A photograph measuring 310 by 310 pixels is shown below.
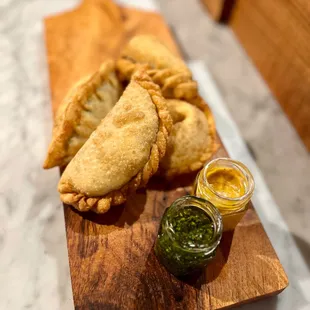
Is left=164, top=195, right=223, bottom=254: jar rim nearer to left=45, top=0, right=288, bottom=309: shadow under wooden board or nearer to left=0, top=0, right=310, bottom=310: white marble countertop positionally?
left=45, top=0, right=288, bottom=309: shadow under wooden board

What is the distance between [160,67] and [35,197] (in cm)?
50

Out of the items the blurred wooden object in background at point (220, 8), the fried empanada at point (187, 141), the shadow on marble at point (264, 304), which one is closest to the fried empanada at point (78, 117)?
the fried empanada at point (187, 141)

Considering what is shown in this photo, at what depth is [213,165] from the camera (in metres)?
0.85

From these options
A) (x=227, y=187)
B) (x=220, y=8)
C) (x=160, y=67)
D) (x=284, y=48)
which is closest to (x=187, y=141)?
(x=227, y=187)

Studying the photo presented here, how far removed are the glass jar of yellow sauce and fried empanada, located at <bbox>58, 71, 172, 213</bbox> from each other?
0.11m

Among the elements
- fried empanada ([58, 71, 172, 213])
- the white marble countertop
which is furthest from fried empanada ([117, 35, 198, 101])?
the white marble countertop

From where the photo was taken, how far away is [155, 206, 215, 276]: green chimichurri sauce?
2.35ft

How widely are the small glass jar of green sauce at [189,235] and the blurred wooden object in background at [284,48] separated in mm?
675

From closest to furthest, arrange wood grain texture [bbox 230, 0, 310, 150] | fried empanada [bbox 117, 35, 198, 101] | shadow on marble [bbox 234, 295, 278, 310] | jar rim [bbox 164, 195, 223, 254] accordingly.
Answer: jar rim [bbox 164, 195, 223, 254]
shadow on marble [bbox 234, 295, 278, 310]
fried empanada [bbox 117, 35, 198, 101]
wood grain texture [bbox 230, 0, 310, 150]

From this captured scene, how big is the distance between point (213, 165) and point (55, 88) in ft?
1.90

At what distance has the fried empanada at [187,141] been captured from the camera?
0.91m

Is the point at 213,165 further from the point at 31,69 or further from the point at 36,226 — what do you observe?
the point at 31,69

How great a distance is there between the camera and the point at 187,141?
0.92m

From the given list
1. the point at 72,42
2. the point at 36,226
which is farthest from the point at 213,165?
the point at 72,42
